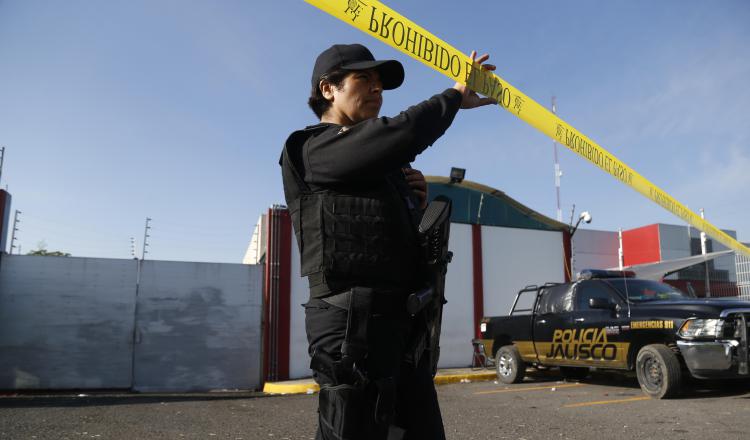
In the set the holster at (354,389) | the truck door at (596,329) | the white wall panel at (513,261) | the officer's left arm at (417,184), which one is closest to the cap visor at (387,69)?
the officer's left arm at (417,184)

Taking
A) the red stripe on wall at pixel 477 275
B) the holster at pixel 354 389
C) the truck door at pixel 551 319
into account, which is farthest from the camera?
the red stripe on wall at pixel 477 275

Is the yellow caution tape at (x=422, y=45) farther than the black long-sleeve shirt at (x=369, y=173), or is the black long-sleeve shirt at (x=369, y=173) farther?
the yellow caution tape at (x=422, y=45)

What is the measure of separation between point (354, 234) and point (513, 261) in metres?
14.0

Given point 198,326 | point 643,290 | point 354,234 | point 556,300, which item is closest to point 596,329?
point 643,290

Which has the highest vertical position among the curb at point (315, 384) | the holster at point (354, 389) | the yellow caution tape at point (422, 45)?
the yellow caution tape at point (422, 45)

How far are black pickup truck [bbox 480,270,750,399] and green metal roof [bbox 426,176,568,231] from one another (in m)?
4.57

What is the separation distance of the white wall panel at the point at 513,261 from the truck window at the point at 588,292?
586cm

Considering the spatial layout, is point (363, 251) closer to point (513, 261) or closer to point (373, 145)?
point (373, 145)

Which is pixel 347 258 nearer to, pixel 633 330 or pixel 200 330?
pixel 633 330

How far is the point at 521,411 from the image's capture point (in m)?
6.14

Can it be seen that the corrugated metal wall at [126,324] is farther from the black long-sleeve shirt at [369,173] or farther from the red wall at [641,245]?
the red wall at [641,245]

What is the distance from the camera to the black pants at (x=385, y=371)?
5.14 feet

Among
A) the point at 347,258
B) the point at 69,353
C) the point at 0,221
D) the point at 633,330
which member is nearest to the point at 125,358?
the point at 69,353

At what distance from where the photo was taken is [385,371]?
1.60 m
